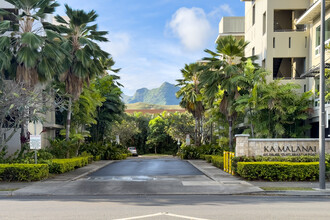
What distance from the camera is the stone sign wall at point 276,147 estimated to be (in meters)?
21.1

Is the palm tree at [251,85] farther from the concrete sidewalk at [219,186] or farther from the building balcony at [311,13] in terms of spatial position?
the concrete sidewalk at [219,186]

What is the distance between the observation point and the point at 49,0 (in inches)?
940

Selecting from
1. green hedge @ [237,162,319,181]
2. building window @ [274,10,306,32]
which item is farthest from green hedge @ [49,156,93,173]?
building window @ [274,10,306,32]

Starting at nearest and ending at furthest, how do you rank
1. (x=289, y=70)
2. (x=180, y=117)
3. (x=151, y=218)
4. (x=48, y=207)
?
1. (x=151, y=218)
2. (x=48, y=207)
3. (x=289, y=70)
4. (x=180, y=117)

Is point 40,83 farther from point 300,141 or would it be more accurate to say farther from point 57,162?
point 300,141

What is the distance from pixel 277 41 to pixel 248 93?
5.20 meters

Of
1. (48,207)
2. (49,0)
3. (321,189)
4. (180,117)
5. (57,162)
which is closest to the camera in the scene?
(48,207)

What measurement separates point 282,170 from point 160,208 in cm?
961

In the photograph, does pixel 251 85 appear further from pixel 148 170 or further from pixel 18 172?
pixel 18 172

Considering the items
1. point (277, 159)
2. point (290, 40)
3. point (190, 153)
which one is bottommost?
point (190, 153)

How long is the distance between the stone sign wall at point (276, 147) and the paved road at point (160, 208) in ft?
24.1

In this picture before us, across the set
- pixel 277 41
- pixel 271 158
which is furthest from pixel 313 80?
pixel 271 158

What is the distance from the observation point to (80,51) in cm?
2719

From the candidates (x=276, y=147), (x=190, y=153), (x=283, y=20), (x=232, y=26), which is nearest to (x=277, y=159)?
(x=276, y=147)
